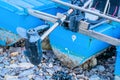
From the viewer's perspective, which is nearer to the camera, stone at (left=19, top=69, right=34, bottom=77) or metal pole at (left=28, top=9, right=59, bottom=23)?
metal pole at (left=28, top=9, right=59, bottom=23)

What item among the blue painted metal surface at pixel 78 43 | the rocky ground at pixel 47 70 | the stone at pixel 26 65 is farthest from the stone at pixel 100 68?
the stone at pixel 26 65

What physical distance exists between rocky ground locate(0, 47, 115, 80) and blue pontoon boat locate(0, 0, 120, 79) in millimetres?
112

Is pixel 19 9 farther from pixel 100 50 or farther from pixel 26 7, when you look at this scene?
pixel 100 50

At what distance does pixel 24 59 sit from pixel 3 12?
571 millimetres

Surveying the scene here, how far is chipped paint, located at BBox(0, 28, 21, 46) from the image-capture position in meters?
3.54

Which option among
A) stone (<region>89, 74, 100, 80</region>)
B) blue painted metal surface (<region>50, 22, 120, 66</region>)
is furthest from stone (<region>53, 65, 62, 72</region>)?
stone (<region>89, 74, 100, 80</region>)

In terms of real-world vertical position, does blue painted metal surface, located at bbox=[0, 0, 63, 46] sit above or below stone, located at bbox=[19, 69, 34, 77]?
above

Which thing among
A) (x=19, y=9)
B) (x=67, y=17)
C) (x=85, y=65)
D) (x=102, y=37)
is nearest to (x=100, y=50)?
(x=85, y=65)

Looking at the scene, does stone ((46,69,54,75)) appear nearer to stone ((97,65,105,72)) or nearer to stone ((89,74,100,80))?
stone ((89,74,100,80))

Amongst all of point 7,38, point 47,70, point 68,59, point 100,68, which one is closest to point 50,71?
point 47,70

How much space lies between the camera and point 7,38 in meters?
3.58

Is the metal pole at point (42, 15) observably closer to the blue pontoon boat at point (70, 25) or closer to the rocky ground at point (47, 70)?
the blue pontoon boat at point (70, 25)

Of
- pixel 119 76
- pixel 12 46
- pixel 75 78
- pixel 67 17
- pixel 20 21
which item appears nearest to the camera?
pixel 67 17

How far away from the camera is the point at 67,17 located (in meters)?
2.73
